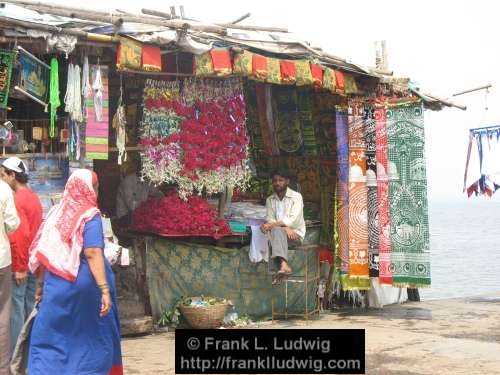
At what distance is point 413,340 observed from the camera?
809 cm

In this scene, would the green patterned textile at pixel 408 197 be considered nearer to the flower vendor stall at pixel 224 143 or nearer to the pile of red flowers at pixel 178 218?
the flower vendor stall at pixel 224 143

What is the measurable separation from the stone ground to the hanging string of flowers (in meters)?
1.77

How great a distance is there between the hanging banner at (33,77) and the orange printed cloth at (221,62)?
5.73 feet

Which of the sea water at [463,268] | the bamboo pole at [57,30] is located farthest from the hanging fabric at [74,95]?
the sea water at [463,268]

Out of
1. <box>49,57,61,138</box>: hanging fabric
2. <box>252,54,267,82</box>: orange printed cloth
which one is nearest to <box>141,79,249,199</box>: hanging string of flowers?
<box>252,54,267,82</box>: orange printed cloth

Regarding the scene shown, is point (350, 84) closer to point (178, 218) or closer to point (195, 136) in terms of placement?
point (195, 136)

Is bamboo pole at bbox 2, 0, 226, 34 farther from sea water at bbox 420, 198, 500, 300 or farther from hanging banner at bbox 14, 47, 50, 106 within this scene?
sea water at bbox 420, 198, 500, 300

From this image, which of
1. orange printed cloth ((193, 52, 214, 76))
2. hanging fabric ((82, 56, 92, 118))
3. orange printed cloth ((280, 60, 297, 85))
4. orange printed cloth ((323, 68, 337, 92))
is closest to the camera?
hanging fabric ((82, 56, 92, 118))

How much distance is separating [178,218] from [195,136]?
94cm

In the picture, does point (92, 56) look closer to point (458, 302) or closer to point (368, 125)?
point (368, 125)

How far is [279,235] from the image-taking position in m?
8.98

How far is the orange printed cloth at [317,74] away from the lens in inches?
361

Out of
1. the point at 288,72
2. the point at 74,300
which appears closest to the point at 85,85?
the point at 288,72

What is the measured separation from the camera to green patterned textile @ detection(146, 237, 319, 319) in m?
8.77
